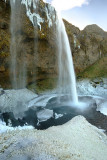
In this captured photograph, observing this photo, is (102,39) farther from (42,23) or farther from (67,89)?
(42,23)

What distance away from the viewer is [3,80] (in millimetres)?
18969

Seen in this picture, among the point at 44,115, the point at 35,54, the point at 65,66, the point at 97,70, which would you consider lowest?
the point at 44,115

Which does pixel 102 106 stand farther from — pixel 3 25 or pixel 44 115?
pixel 3 25

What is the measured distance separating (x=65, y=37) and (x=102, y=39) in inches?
521

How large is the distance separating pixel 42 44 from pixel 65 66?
5.01 meters

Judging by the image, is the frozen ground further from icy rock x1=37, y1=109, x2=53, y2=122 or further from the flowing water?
the flowing water

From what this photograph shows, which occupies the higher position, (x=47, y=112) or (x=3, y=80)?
(x=3, y=80)

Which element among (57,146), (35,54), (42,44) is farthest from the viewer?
(35,54)

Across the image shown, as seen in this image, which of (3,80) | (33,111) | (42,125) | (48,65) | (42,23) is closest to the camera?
(42,125)

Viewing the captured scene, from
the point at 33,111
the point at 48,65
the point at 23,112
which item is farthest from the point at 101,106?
the point at 48,65

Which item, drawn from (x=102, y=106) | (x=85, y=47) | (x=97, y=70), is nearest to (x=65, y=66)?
(x=85, y=47)

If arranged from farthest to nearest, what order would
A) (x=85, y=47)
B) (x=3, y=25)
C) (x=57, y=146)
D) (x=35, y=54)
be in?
(x=85, y=47)
(x=35, y=54)
(x=3, y=25)
(x=57, y=146)

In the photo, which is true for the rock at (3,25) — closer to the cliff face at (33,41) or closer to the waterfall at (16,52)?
the cliff face at (33,41)

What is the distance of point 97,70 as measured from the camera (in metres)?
27.4
